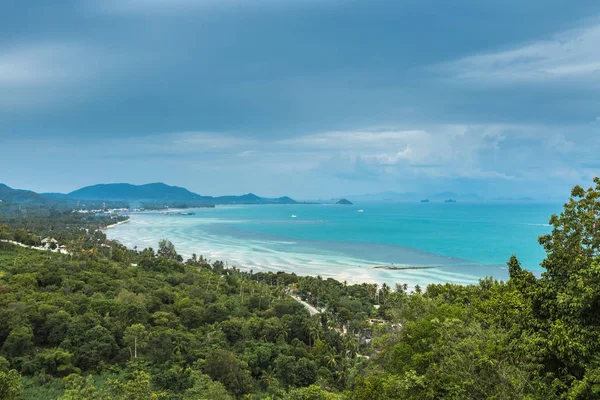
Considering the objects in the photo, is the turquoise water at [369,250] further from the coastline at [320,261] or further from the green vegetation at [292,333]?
the green vegetation at [292,333]

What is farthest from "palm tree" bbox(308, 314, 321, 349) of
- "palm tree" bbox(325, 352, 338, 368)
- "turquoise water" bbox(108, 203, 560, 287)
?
"turquoise water" bbox(108, 203, 560, 287)

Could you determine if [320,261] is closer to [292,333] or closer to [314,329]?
[292,333]

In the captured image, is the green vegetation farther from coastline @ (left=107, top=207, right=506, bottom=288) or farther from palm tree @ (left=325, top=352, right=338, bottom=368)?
coastline @ (left=107, top=207, right=506, bottom=288)

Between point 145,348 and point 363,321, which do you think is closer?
point 145,348

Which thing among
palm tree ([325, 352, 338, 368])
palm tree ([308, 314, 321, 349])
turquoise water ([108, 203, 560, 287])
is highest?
turquoise water ([108, 203, 560, 287])

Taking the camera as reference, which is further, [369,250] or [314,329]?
[369,250]

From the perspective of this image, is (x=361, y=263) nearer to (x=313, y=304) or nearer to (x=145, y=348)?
(x=313, y=304)

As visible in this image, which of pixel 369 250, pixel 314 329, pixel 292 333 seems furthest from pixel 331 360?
pixel 369 250

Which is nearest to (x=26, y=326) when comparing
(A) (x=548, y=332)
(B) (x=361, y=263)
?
(A) (x=548, y=332)
